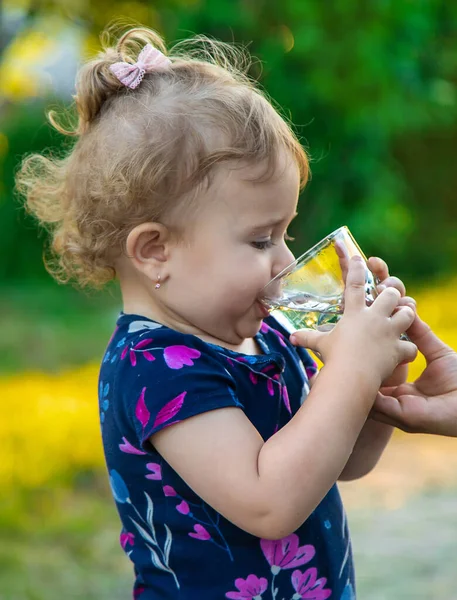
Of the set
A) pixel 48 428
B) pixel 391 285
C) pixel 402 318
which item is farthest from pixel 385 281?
pixel 48 428

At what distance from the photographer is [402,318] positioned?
1.73 meters

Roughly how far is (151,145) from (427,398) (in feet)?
2.67

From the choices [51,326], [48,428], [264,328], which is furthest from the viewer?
[51,326]

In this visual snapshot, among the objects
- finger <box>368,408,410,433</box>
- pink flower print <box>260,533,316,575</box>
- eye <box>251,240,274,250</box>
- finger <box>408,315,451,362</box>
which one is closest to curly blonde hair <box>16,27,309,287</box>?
eye <box>251,240,274,250</box>

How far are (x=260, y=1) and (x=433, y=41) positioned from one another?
2.72 metres

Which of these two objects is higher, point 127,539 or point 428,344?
point 428,344

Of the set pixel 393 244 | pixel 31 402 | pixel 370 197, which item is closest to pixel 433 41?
pixel 370 197

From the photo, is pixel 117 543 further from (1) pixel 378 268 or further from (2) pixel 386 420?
(1) pixel 378 268

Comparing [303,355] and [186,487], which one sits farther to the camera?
[303,355]

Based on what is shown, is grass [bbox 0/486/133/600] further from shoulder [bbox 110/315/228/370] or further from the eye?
the eye

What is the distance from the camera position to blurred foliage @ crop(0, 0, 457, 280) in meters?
5.88

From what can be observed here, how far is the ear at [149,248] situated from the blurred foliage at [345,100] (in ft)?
3.96

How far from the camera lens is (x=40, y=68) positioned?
32.4ft

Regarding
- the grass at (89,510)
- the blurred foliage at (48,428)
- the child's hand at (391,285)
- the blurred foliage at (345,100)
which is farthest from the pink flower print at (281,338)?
the blurred foliage at (48,428)
